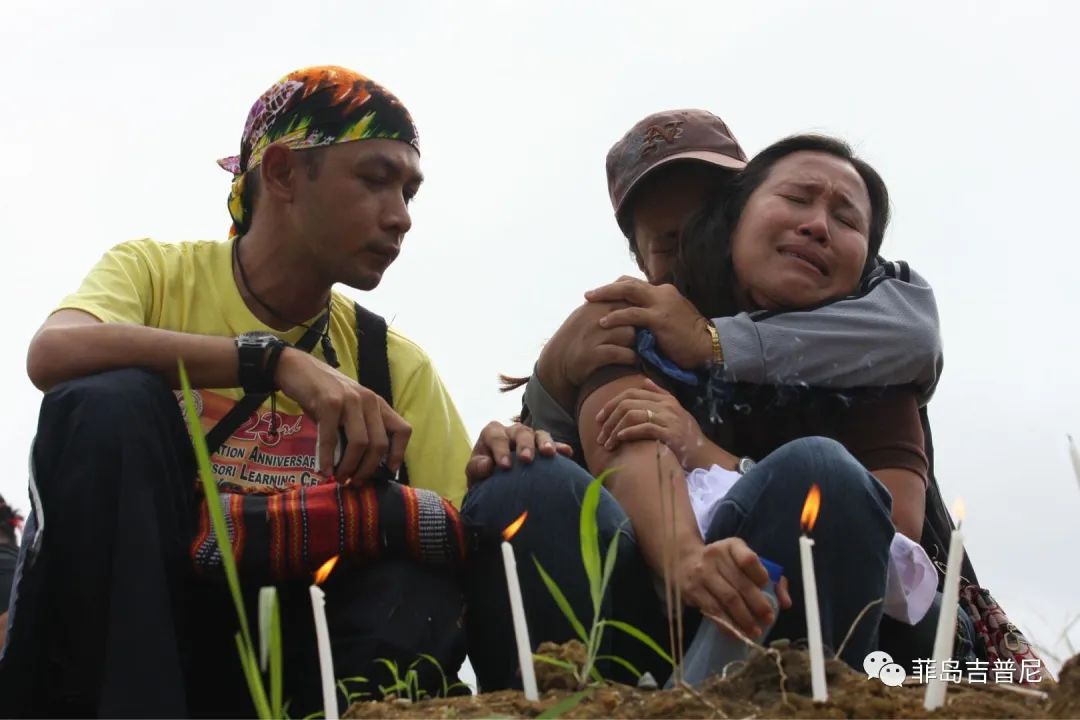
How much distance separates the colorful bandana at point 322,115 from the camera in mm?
3854

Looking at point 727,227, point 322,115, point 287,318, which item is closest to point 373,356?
point 287,318

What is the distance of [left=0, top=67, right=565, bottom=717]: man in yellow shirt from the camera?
8.66ft

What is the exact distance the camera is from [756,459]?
11.0ft

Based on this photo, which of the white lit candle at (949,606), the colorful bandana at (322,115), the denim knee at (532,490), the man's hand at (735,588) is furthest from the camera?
the colorful bandana at (322,115)

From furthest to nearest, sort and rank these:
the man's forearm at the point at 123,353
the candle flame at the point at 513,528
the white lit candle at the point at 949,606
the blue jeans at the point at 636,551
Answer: the man's forearm at the point at 123,353, the blue jeans at the point at 636,551, the candle flame at the point at 513,528, the white lit candle at the point at 949,606

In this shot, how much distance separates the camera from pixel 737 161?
13.3 ft

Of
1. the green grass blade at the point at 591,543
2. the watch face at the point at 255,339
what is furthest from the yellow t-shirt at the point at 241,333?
the green grass blade at the point at 591,543

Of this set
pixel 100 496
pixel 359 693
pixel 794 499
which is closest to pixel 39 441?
pixel 100 496

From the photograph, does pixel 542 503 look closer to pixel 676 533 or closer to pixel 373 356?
pixel 676 533

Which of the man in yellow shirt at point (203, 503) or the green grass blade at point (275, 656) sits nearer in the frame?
the green grass blade at point (275, 656)

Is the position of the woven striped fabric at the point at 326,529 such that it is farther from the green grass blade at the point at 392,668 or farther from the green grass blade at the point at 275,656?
the green grass blade at the point at 275,656

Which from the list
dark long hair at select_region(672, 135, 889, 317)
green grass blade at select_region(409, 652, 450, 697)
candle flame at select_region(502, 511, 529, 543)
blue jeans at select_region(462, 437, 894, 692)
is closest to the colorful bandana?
dark long hair at select_region(672, 135, 889, 317)

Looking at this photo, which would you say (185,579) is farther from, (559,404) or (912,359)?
(912,359)

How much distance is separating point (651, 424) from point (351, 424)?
638mm
